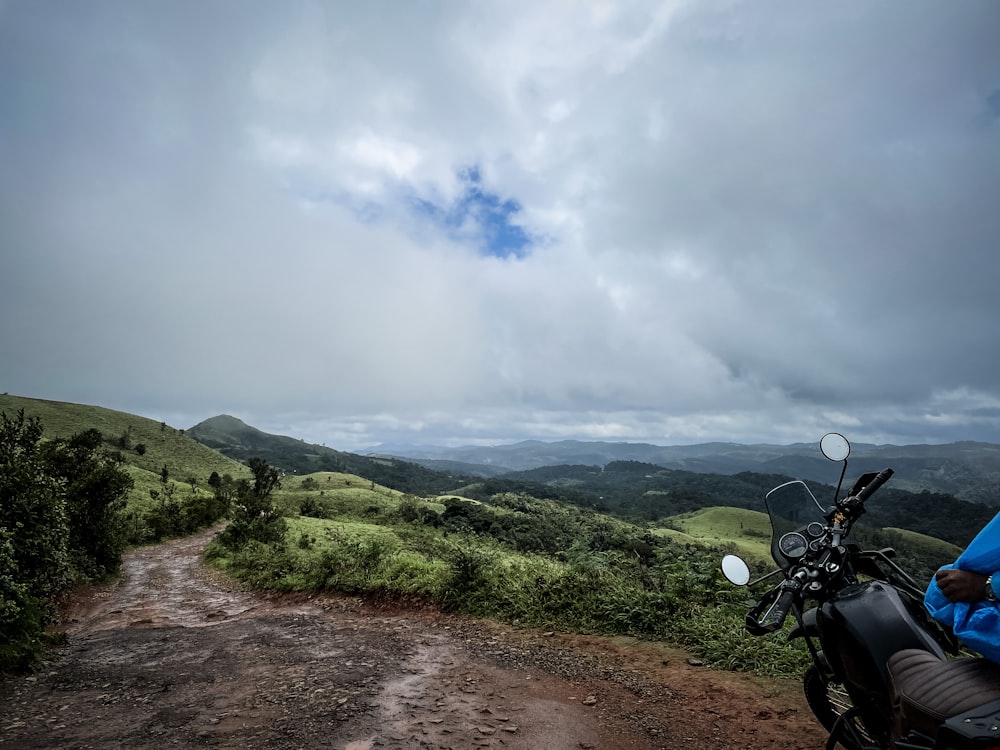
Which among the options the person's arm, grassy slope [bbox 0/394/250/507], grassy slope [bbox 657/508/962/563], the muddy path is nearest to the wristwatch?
the person's arm

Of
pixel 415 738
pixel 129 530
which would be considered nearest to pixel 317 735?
pixel 415 738

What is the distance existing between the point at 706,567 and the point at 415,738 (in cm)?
689

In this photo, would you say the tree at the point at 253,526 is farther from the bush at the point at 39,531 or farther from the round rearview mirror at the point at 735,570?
the round rearview mirror at the point at 735,570

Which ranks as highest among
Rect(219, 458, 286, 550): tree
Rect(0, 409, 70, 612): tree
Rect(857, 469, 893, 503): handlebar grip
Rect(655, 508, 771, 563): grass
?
Rect(857, 469, 893, 503): handlebar grip

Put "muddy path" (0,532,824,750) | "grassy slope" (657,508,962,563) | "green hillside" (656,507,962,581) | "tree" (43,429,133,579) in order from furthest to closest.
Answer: "grassy slope" (657,508,962,563) → "green hillside" (656,507,962,581) → "tree" (43,429,133,579) → "muddy path" (0,532,824,750)

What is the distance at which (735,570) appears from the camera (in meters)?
4.11

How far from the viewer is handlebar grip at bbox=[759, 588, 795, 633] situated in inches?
142

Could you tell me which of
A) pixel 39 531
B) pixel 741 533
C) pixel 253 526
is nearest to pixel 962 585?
pixel 39 531

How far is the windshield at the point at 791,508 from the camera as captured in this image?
4250mm

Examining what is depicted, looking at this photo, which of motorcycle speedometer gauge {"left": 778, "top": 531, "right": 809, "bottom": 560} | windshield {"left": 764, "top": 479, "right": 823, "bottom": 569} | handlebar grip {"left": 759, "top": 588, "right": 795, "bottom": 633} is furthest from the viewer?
windshield {"left": 764, "top": 479, "right": 823, "bottom": 569}

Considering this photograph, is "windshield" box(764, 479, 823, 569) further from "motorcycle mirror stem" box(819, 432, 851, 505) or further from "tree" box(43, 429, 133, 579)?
"tree" box(43, 429, 133, 579)

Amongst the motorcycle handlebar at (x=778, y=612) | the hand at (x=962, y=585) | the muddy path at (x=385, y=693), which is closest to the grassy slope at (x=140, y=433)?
the muddy path at (x=385, y=693)

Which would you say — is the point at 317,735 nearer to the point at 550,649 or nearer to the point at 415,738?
the point at 415,738

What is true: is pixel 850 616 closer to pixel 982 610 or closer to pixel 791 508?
pixel 982 610
